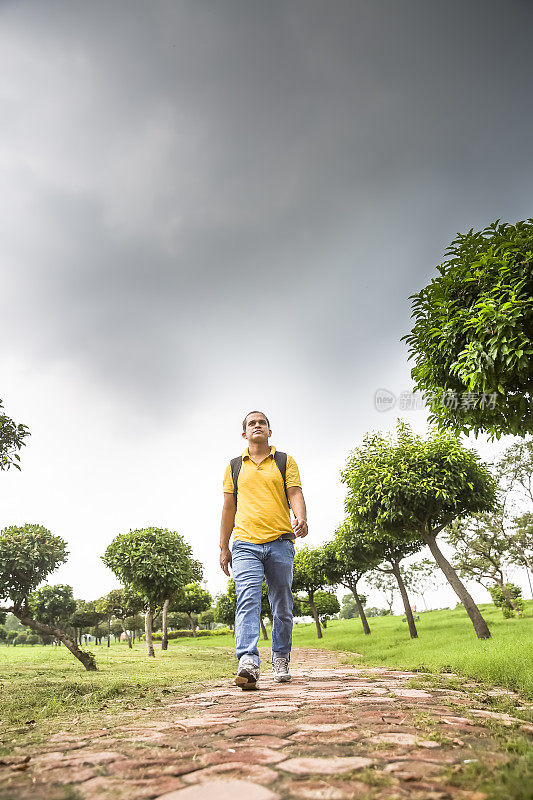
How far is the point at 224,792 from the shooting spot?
1.45 m

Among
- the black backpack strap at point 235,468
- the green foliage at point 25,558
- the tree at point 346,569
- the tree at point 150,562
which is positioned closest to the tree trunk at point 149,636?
the tree at point 150,562

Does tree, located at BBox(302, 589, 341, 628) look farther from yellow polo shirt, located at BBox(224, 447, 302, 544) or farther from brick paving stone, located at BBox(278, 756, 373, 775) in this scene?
brick paving stone, located at BBox(278, 756, 373, 775)

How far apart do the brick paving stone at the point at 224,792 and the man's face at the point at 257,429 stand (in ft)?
11.5

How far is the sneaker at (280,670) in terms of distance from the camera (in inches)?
178

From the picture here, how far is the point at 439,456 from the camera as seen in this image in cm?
1241

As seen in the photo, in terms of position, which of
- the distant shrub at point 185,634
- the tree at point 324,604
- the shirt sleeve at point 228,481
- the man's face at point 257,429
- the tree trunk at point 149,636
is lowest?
the distant shrub at point 185,634

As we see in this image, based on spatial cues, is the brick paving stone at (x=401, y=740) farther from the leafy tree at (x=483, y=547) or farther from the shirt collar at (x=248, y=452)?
the leafy tree at (x=483, y=547)

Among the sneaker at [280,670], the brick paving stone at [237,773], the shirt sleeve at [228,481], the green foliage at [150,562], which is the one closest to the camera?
the brick paving stone at [237,773]

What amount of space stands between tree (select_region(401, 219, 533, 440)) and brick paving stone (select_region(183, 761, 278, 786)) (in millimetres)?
4454

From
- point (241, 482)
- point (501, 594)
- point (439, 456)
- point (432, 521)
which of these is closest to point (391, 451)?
point (439, 456)

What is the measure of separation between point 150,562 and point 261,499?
14601 mm

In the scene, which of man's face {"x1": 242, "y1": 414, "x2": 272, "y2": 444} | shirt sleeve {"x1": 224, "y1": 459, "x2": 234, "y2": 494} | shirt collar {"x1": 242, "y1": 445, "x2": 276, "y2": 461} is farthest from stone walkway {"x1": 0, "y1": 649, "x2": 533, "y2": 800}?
man's face {"x1": 242, "y1": 414, "x2": 272, "y2": 444}

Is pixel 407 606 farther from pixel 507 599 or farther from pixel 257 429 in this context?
pixel 257 429

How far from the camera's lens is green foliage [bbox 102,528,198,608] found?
1728 centimetres
